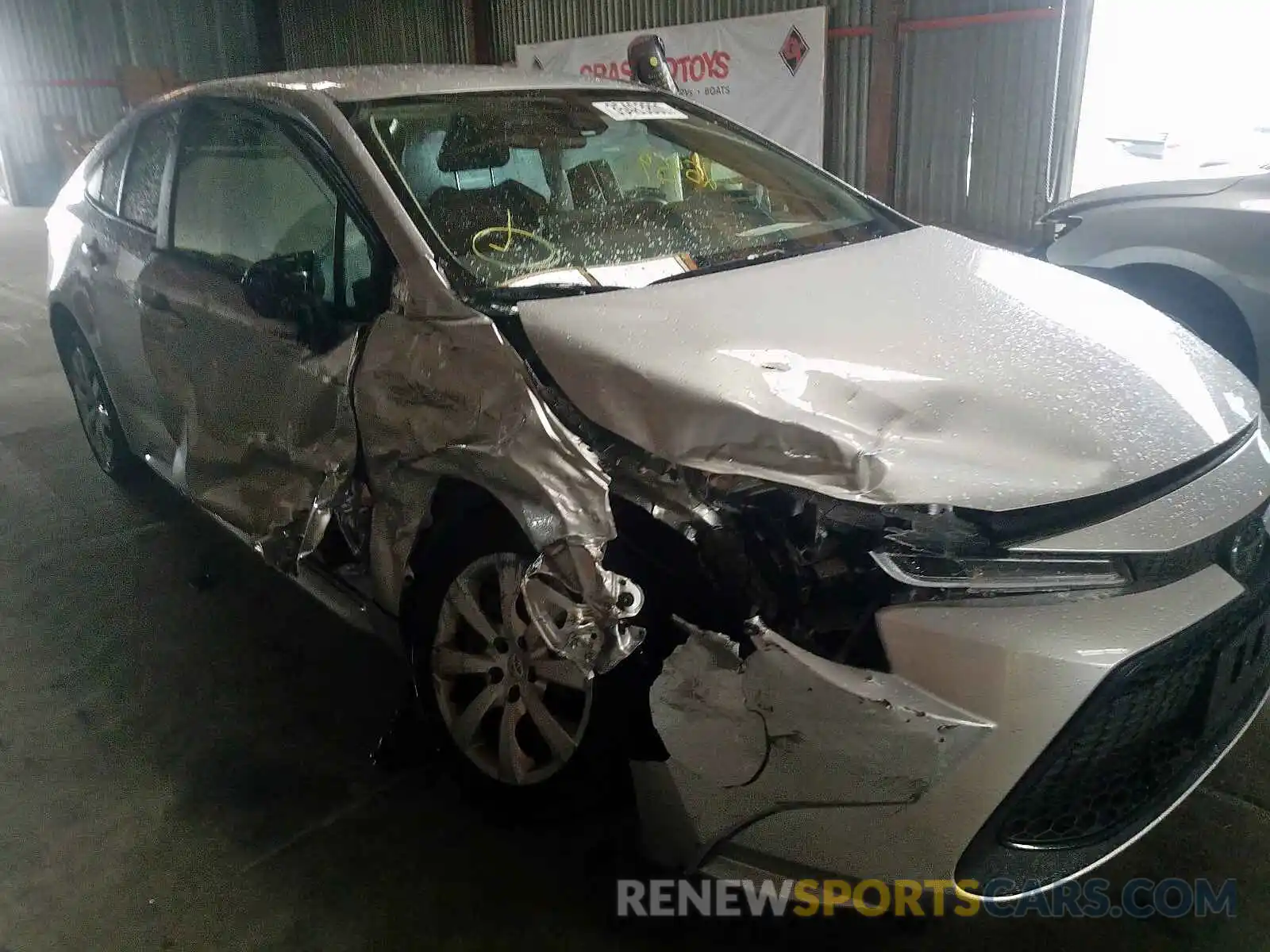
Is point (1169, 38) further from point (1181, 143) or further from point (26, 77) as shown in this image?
point (26, 77)

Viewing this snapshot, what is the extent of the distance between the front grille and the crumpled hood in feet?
0.95

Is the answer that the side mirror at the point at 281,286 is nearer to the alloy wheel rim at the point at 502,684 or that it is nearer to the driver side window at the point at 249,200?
the driver side window at the point at 249,200

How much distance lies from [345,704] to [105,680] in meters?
0.73

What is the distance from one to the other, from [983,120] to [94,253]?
571cm

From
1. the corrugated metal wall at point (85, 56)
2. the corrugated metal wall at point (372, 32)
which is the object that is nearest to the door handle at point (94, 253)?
the corrugated metal wall at point (372, 32)

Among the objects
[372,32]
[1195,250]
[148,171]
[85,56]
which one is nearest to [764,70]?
[1195,250]

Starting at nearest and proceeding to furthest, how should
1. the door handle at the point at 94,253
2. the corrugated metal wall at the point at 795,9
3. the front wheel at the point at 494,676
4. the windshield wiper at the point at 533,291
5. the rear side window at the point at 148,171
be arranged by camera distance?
1. the front wheel at the point at 494,676
2. the windshield wiper at the point at 533,291
3. the rear side window at the point at 148,171
4. the door handle at the point at 94,253
5. the corrugated metal wall at the point at 795,9

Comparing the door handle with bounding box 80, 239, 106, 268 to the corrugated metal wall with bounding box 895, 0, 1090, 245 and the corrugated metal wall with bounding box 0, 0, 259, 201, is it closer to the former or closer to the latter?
the corrugated metal wall with bounding box 895, 0, 1090, 245

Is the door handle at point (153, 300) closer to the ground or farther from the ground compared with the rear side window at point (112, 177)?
closer to the ground

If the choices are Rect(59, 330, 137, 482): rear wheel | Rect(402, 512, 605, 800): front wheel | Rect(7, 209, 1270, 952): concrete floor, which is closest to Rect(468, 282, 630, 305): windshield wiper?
Rect(402, 512, 605, 800): front wheel

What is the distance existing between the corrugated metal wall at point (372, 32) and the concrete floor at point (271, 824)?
998 centimetres

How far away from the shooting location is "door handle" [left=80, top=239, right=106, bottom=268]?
10.7ft

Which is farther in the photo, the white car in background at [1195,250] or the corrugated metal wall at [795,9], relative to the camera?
the corrugated metal wall at [795,9]

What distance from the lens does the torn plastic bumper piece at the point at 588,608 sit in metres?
1.58
